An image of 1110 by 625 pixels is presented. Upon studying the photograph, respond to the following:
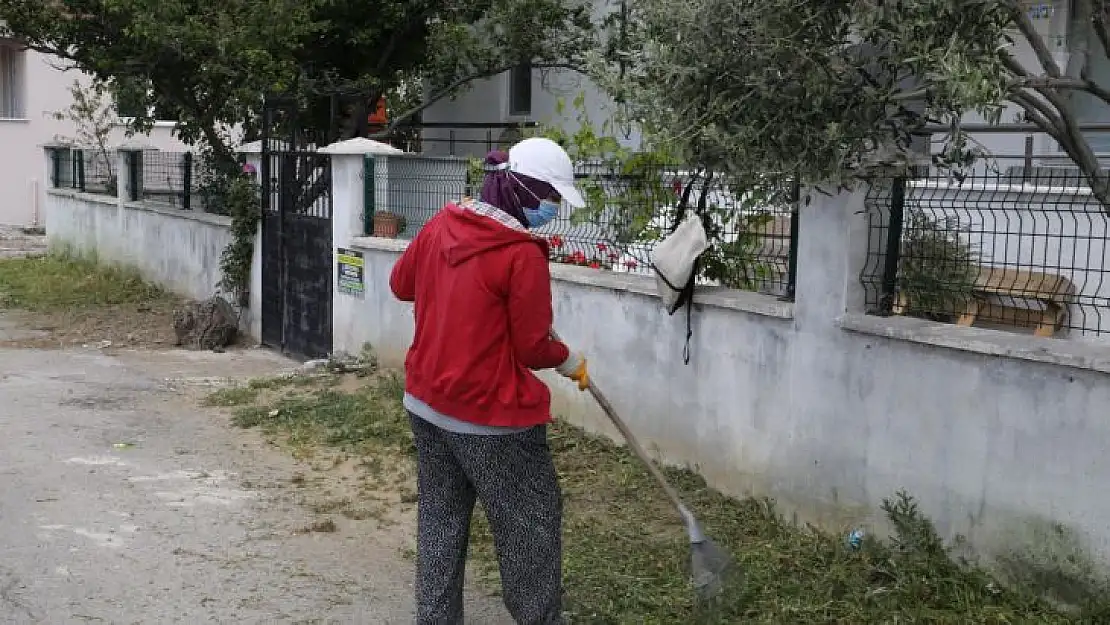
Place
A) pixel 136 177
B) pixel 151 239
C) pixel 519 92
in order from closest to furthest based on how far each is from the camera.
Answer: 1. pixel 151 239
2. pixel 136 177
3. pixel 519 92

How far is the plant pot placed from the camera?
10039mm

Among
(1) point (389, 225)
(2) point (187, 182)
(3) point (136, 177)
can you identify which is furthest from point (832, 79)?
(3) point (136, 177)

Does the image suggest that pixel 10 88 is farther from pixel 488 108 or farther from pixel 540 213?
pixel 540 213

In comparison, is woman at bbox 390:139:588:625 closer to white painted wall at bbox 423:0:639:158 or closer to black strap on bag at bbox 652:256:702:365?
black strap on bag at bbox 652:256:702:365

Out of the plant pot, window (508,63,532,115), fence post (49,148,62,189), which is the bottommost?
the plant pot

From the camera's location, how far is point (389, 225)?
33.0 ft

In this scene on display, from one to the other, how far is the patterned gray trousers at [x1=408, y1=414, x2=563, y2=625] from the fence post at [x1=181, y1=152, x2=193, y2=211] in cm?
1081

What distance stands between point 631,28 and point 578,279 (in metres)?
2.46

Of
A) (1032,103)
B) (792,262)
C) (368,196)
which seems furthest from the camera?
(368,196)

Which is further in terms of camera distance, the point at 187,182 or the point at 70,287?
the point at 70,287

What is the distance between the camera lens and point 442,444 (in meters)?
4.38

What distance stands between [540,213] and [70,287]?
12.7 m

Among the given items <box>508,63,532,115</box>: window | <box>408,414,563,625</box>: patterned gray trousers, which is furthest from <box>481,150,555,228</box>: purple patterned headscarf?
<box>508,63,532,115</box>: window

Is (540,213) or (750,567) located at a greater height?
→ (540,213)
